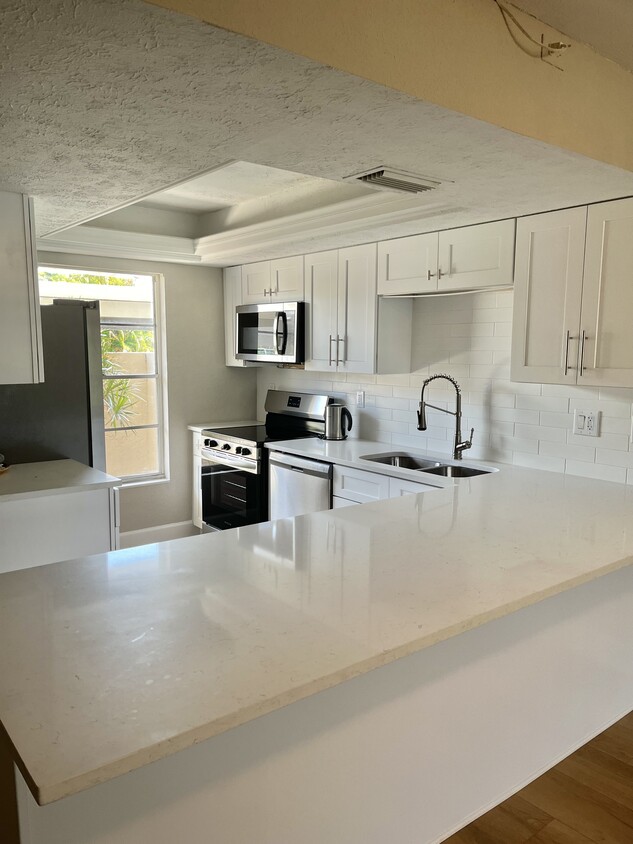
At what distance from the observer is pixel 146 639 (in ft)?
4.17

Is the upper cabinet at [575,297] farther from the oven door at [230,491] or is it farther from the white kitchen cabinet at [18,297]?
the white kitchen cabinet at [18,297]

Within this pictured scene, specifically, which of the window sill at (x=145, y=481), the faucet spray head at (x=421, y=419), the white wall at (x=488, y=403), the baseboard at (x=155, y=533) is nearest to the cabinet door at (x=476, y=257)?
the white wall at (x=488, y=403)

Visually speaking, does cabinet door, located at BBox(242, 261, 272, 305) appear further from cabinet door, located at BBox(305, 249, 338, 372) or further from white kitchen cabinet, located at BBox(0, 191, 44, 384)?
white kitchen cabinet, located at BBox(0, 191, 44, 384)

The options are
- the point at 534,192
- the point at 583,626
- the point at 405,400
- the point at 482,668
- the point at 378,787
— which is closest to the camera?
the point at 378,787

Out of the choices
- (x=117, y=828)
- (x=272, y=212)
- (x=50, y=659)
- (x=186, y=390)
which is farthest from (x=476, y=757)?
(x=186, y=390)

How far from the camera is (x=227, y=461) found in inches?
174

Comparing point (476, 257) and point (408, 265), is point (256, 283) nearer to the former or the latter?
point (408, 265)

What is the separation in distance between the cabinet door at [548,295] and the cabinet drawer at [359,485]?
93cm

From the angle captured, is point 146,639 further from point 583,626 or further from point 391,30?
point 583,626

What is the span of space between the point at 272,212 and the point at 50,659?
133 inches

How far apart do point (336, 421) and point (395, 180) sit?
7.21 ft

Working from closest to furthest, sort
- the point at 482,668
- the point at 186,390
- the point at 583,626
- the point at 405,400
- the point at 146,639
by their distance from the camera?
the point at 146,639 → the point at 482,668 → the point at 583,626 → the point at 405,400 → the point at 186,390

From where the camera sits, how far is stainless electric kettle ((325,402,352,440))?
13.6ft

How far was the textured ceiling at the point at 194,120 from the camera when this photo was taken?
3.86 ft
